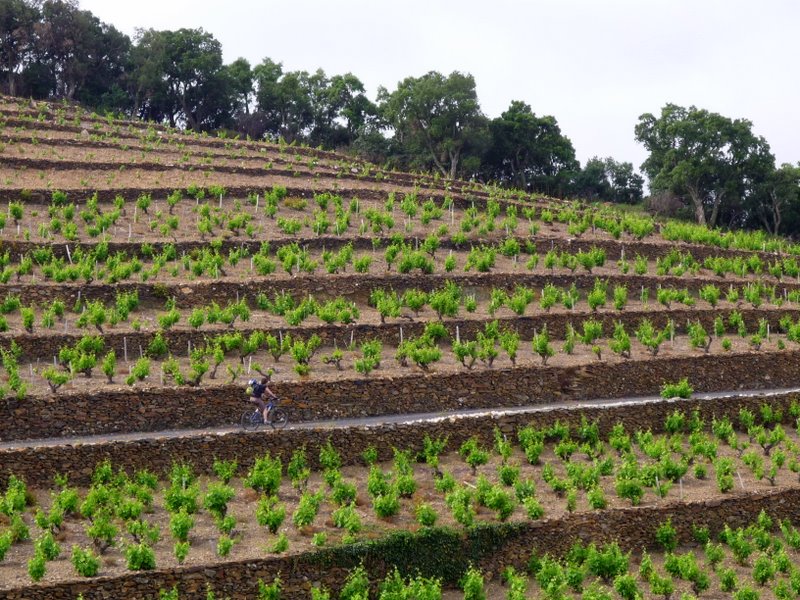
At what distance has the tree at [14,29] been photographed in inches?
2483

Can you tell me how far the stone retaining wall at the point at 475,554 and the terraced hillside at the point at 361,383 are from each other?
0.05 metres

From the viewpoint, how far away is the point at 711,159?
56219mm

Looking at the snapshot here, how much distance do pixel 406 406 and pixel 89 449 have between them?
320 inches

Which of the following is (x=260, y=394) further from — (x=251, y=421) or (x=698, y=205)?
(x=698, y=205)

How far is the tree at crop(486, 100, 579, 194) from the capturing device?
207 ft

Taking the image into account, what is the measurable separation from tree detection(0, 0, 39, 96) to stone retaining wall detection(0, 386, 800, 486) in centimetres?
4383

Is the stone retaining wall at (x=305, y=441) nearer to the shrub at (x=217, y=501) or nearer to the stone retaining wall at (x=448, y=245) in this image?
the shrub at (x=217, y=501)

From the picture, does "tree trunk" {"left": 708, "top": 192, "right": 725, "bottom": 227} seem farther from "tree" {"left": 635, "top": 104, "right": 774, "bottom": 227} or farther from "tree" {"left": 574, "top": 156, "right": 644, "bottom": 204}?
"tree" {"left": 574, "top": 156, "right": 644, "bottom": 204}

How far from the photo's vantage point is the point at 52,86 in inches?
2594

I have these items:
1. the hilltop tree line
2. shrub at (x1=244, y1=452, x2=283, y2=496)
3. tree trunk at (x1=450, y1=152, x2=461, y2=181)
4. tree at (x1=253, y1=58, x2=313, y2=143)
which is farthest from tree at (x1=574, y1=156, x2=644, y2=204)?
shrub at (x1=244, y1=452, x2=283, y2=496)

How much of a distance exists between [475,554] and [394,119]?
42.0 meters

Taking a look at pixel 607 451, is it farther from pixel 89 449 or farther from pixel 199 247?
pixel 199 247

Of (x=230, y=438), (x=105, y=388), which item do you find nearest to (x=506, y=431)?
(x=230, y=438)

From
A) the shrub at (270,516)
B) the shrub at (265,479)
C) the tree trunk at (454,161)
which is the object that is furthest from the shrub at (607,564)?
the tree trunk at (454,161)
